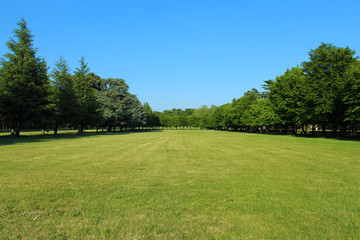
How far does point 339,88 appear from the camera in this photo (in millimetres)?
30781

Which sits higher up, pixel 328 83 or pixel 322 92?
pixel 328 83

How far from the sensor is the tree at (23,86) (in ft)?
111

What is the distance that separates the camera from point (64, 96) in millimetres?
47938

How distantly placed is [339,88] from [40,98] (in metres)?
47.9

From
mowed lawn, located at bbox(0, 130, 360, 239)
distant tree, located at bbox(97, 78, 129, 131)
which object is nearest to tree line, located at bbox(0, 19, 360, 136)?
distant tree, located at bbox(97, 78, 129, 131)

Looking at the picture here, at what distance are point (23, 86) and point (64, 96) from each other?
12.1 m

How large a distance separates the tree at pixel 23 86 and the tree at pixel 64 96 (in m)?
8.62

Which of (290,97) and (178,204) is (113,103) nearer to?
(290,97)

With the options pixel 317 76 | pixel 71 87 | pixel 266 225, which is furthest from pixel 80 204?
pixel 71 87

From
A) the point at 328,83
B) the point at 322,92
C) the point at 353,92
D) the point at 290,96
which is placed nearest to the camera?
the point at 353,92

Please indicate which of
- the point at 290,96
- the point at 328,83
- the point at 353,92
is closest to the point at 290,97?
the point at 290,96

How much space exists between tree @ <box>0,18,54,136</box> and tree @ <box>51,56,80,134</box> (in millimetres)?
8620

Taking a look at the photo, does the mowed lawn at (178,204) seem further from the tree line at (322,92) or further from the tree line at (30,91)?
the tree line at (30,91)

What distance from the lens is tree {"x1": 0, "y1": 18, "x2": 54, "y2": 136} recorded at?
33719 millimetres
